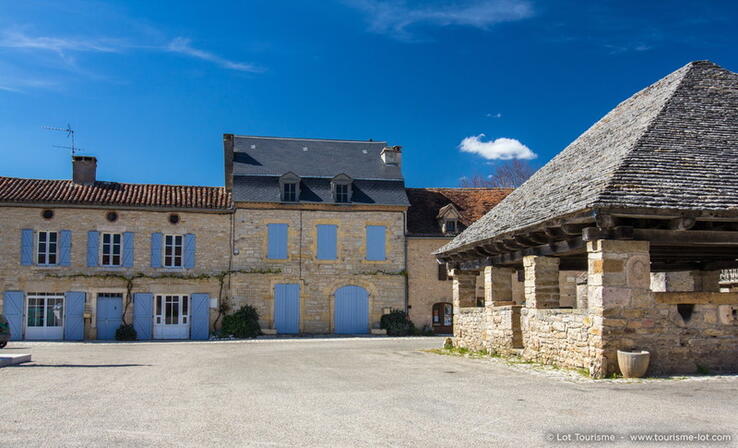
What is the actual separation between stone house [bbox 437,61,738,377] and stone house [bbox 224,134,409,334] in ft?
45.0

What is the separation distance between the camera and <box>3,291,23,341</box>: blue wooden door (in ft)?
81.7

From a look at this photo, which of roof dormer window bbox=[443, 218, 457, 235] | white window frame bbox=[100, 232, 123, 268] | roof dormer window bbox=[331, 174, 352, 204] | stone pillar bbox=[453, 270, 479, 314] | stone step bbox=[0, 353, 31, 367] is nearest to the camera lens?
stone step bbox=[0, 353, 31, 367]

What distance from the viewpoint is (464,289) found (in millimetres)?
16594

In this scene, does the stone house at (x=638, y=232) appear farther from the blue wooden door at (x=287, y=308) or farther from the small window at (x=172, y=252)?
the small window at (x=172, y=252)

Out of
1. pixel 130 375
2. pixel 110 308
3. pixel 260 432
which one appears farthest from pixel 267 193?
pixel 260 432

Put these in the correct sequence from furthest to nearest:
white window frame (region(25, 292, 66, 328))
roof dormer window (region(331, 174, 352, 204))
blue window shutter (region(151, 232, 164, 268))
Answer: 1. roof dormer window (region(331, 174, 352, 204))
2. blue window shutter (region(151, 232, 164, 268))
3. white window frame (region(25, 292, 66, 328))

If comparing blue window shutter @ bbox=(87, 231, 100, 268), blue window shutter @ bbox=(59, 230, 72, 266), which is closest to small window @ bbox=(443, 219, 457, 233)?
blue window shutter @ bbox=(87, 231, 100, 268)

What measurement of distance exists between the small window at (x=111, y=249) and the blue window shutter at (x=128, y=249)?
0.20 metres

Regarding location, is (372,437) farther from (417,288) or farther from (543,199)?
(417,288)

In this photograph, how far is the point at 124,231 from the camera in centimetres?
2614

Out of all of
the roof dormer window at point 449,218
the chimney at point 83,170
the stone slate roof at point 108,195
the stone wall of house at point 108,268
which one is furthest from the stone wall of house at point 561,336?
the chimney at point 83,170

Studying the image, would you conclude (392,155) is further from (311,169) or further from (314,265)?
(314,265)

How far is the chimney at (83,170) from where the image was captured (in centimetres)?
2716

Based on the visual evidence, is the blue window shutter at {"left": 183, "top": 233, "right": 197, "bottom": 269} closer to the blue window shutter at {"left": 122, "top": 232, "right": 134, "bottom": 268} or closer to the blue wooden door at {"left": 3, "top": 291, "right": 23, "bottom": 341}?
the blue window shutter at {"left": 122, "top": 232, "right": 134, "bottom": 268}
